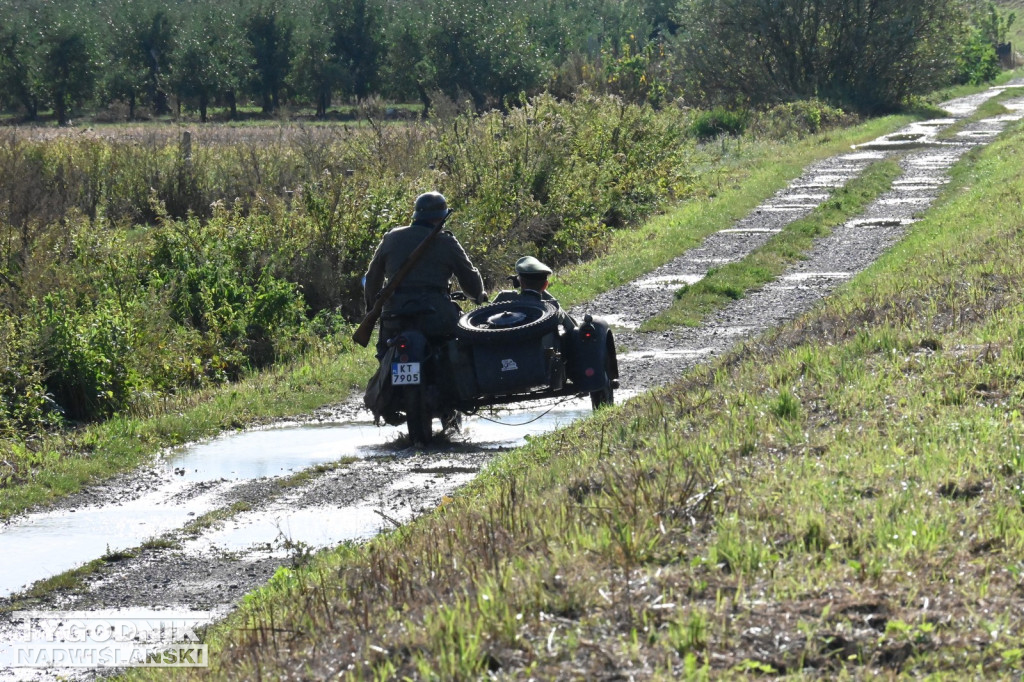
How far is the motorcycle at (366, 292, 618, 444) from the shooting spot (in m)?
9.32

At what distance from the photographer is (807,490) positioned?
5.54m

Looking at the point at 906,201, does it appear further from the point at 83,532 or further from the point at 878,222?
the point at 83,532

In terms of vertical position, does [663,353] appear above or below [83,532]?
below

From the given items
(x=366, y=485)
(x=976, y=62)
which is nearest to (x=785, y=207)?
(x=366, y=485)

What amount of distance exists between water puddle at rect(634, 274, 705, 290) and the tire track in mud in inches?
0.8

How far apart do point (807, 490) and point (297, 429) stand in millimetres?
6073

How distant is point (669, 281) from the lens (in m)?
18.0

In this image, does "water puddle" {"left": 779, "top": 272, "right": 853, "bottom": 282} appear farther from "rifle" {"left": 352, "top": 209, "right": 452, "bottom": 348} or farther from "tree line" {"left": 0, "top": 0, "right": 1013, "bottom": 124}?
"tree line" {"left": 0, "top": 0, "right": 1013, "bottom": 124}

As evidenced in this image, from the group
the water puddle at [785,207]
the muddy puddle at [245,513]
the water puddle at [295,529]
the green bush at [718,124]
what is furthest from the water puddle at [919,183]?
the water puddle at [295,529]

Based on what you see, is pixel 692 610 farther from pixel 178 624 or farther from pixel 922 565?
pixel 178 624

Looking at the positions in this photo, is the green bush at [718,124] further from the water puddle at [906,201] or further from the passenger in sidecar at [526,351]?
the passenger in sidecar at [526,351]

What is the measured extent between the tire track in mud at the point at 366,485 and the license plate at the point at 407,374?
0.53 metres

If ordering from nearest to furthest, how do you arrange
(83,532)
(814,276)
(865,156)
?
(83,532)
(814,276)
(865,156)

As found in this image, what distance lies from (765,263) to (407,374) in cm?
1029
